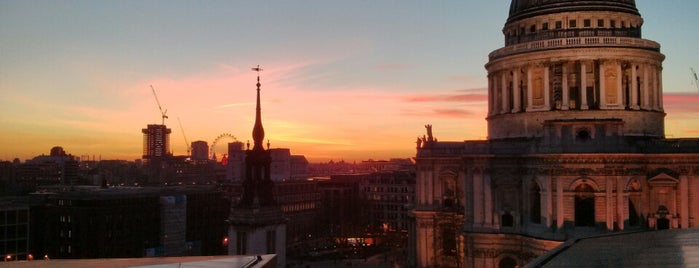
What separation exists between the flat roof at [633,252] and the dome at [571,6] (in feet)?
103

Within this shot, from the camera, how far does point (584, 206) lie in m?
50.0

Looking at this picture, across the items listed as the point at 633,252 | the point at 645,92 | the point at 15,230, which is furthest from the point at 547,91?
the point at 15,230

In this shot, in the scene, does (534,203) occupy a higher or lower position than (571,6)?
lower

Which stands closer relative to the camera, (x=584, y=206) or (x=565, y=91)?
(x=584, y=206)

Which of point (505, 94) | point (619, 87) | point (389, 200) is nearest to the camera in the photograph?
point (619, 87)

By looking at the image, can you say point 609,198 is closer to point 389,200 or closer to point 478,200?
point 478,200

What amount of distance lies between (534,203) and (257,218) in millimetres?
20990

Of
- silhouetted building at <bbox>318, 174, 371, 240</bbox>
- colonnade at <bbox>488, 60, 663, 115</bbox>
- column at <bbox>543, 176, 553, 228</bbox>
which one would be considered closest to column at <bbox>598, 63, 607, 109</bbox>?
colonnade at <bbox>488, 60, 663, 115</bbox>

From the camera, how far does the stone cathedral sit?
49.7 meters

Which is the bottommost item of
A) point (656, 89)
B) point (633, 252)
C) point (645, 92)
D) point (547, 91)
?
point (633, 252)

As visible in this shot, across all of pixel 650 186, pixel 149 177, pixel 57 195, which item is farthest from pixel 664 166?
pixel 149 177

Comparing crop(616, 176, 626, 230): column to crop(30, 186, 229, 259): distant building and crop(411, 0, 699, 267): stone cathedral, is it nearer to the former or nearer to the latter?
crop(411, 0, 699, 267): stone cathedral

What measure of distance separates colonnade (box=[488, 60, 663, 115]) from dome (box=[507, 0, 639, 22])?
236 inches

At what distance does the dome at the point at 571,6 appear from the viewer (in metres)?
61.2
